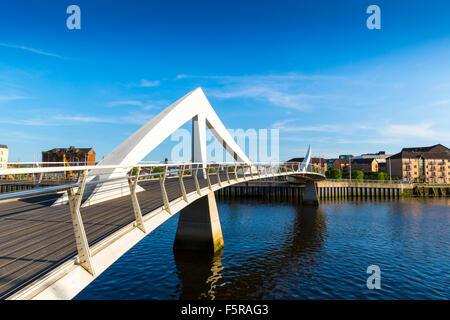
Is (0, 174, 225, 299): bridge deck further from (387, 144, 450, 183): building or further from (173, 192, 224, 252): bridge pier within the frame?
(387, 144, 450, 183): building

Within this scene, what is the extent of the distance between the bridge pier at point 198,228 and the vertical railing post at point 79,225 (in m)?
13.5

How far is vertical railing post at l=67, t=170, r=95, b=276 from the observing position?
3.49 metres

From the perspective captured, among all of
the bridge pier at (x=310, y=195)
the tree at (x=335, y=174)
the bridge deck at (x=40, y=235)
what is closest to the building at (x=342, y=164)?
the tree at (x=335, y=174)

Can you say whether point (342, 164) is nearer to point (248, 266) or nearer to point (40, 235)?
point (248, 266)

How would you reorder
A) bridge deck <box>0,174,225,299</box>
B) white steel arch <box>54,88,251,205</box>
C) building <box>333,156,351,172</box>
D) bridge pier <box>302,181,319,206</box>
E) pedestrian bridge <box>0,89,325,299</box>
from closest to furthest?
pedestrian bridge <box>0,89,325,299</box> → bridge deck <box>0,174,225,299</box> → white steel arch <box>54,88,251,205</box> → bridge pier <box>302,181,319,206</box> → building <box>333,156,351,172</box>

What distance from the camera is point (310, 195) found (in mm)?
47625

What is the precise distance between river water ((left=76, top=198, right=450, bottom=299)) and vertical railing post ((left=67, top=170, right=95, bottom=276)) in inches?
313

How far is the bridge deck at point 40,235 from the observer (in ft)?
12.1

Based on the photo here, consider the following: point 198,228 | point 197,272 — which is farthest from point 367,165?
point 197,272

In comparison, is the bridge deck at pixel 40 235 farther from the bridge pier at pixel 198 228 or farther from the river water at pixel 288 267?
the bridge pier at pixel 198 228

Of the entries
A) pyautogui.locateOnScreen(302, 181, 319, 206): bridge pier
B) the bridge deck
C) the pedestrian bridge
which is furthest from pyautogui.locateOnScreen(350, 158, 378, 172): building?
the bridge deck

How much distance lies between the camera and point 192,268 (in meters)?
14.2

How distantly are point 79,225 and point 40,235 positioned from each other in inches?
94.2
